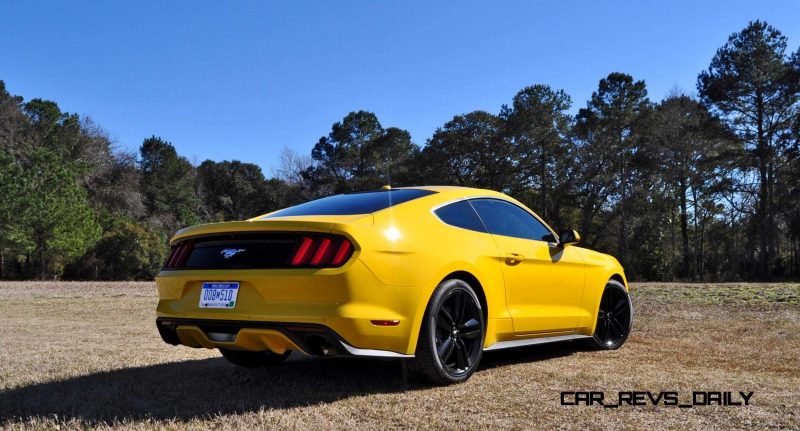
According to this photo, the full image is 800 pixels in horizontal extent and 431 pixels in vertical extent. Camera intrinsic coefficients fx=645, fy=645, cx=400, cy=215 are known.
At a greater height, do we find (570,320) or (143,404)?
(570,320)

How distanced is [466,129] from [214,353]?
44.0m

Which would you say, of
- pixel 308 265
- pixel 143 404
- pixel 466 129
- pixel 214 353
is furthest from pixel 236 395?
pixel 466 129

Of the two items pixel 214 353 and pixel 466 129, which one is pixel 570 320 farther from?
pixel 466 129

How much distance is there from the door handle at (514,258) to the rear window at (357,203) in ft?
2.47

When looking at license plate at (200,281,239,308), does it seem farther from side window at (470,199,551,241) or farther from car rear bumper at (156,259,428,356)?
side window at (470,199,551,241)

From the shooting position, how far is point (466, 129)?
4900cm

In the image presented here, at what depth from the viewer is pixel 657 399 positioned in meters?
3.75

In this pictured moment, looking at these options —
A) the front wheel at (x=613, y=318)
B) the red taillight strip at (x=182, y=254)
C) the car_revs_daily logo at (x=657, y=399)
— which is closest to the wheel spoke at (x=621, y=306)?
the front wheel at (x=613, y=318)

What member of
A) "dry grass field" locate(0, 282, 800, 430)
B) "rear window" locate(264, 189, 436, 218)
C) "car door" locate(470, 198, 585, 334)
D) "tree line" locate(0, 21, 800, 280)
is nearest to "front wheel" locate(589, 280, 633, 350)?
"dry grass field" locate(0, 282, 800, 430)

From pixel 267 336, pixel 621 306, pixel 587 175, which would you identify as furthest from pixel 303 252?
pixel 587 175

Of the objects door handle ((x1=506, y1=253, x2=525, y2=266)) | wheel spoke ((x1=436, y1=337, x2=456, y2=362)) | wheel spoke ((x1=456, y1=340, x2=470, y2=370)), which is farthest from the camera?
door handle ((x1=506, y1=253, x2=525, y2=266))

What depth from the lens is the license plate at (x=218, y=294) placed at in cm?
394

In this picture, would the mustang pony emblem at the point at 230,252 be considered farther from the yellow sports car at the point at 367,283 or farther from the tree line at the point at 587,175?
the tree line at the point at 587,175

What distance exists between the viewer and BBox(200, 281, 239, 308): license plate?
3.94m
